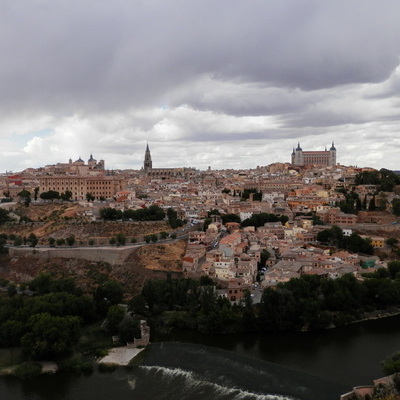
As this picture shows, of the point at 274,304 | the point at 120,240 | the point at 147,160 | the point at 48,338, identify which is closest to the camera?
the point at 48,338

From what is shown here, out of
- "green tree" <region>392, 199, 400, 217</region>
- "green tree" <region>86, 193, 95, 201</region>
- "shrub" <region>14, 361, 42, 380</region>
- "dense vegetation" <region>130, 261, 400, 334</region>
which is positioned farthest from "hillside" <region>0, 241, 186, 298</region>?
"green tree" <region>392, 199, 400, 217</region>

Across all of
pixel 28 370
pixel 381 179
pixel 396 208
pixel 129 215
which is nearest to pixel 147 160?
pixel 381 179

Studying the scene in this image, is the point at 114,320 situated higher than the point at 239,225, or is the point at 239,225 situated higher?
the point at 239,225

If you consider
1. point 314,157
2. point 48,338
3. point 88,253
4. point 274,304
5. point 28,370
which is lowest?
point 28,370

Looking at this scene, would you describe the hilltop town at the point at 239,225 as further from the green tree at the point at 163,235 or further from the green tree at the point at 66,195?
the green tree at the point at 66,195

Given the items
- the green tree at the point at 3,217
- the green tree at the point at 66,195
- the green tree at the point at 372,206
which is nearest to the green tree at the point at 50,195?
the green tree at the point at 66,195

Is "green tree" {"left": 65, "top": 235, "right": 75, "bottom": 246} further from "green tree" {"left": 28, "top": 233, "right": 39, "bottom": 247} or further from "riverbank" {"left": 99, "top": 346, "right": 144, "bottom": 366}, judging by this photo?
"riverbank" {"left": 99, "top": 346, "right": 144, "bottom": 366}

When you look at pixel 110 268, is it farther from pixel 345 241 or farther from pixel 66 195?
pixel 66 195

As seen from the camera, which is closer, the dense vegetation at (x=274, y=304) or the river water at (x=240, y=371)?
the river water at (x=240, y=371)
